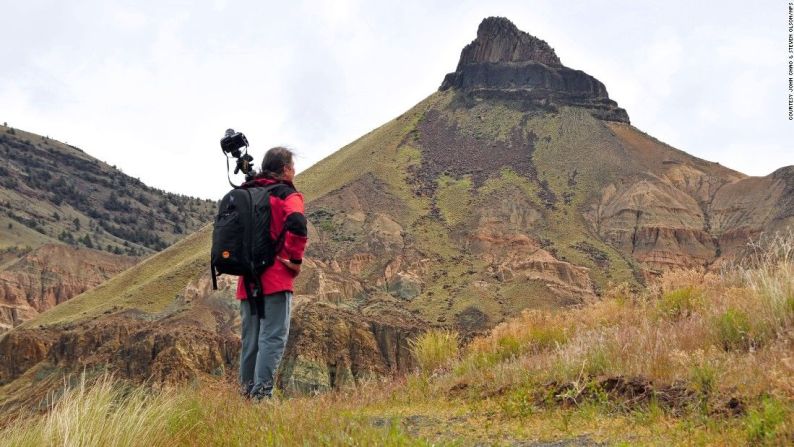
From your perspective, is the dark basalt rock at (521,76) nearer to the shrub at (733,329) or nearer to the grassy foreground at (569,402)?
the grassy foreground at (569,402)

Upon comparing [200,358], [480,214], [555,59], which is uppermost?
[555,59]

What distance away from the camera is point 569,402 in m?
5.36

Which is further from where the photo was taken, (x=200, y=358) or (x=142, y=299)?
(x=142, y=299)

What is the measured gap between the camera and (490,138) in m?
75.5

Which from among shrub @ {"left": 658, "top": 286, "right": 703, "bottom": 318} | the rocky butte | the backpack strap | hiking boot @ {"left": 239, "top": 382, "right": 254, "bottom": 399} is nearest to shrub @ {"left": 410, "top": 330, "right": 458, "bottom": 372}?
shrub @ {"left": 658, "top": 286, "right": 703, "bottom": 318}

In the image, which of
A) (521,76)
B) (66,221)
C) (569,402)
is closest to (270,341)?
(569,402)

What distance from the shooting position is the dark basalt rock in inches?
3231

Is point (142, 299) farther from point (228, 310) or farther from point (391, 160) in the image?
point (391, 160)

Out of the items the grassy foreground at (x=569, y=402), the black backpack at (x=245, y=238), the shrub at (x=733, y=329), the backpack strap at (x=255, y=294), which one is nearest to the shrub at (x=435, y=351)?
the grassy foreground at (x=569, y=402)

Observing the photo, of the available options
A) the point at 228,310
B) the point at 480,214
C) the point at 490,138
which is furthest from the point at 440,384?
the point at 490,138

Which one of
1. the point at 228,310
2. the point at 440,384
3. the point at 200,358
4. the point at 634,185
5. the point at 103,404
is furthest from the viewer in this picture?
the point at 634,185

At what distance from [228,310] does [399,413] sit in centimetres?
3985

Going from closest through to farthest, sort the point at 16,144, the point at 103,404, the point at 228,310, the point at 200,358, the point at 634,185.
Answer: the point at 103,404, the point at 200,358, the point at 228,310, the point at 634,185, the point at 16,144

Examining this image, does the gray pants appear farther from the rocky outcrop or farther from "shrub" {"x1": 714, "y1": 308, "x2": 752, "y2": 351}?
the rocky outcrop
